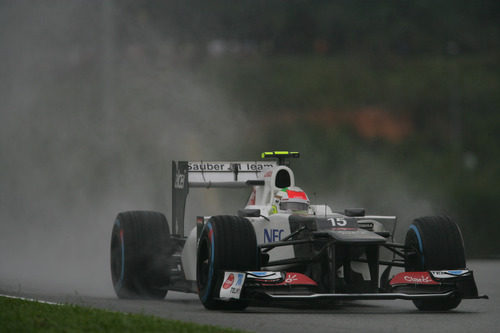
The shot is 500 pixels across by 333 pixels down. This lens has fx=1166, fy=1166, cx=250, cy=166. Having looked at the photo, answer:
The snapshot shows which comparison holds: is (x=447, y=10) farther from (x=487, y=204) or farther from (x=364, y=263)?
(x=364, y=263)

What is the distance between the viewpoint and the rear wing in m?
18.3

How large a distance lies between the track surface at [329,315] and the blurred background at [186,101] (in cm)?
1045

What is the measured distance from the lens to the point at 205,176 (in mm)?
18469

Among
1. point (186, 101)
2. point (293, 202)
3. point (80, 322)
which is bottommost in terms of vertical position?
point (80, 322)

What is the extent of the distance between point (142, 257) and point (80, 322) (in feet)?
17.8

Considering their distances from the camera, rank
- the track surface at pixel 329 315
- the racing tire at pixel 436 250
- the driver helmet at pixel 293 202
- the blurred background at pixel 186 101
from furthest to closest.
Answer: the blurred background at pixel 186 101 < the driver helmet at pixel 293 202 < the racing tire at pixel 436 250 < the track surface at pixel 329 315

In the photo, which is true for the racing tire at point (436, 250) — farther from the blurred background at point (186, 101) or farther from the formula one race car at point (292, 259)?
the blurred background at point (186, 101)

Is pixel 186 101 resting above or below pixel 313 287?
above

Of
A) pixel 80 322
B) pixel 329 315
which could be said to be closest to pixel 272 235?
pixel 329 315


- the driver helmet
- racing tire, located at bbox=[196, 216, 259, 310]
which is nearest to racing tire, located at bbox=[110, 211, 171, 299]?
the driver helmet

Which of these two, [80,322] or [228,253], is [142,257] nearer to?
[228,253]

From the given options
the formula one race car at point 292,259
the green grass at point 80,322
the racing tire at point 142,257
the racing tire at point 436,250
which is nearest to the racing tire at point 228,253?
the formula one race car at point 292,259

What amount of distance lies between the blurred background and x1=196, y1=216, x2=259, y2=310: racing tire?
11966 millimetres

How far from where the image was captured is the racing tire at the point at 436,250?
14.5m
